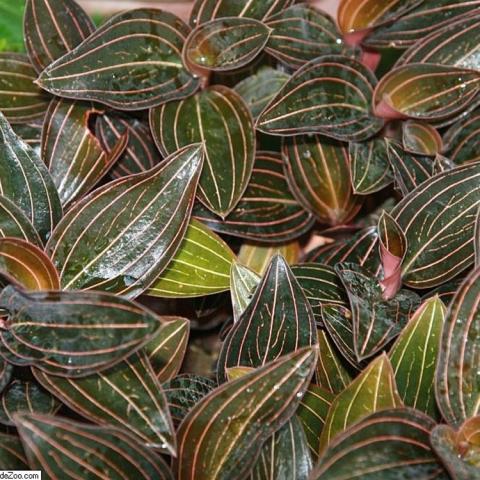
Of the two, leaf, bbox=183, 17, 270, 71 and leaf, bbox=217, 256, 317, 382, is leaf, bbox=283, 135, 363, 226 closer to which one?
leaf, bbox=183, 17, 270, 71

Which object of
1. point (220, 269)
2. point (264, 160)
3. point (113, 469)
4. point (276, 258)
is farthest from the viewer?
point (264, 160)

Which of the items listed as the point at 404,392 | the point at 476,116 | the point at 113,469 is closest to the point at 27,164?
the point at 113,469

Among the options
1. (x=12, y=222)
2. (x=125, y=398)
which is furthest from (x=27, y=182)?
(x=125, y=398)

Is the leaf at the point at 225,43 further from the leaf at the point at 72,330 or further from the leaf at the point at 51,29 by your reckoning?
the leaf at the point at 72,330

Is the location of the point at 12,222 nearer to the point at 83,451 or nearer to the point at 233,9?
the point at 83,451

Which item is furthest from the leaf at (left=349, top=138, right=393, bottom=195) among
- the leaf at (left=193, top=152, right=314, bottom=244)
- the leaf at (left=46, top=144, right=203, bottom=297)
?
the leaf at (left=46, top=144, right=203, bottom=297)

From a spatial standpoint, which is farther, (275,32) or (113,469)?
(275,32)

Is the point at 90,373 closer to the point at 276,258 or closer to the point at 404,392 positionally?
the point at 276,258
